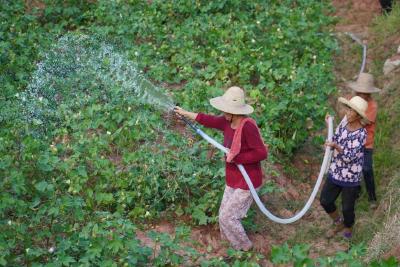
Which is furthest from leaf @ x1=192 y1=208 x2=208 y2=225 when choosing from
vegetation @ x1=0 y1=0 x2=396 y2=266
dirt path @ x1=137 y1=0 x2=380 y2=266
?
dirt path @ x1=137 y1=0 x2=380 y2=266

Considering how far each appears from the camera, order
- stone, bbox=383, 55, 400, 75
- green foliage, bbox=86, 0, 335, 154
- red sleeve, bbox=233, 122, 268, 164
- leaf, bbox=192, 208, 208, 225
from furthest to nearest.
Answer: stone, bbox=383, 55, 400, 75 < green foliage, bbox=86, 0, 335, 154 < leaf, bbox=192, 208, 208, 225 < red sleeve, bbox=233, 122, 268, 164

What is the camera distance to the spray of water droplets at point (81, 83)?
651cm

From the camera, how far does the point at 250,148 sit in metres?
4.95

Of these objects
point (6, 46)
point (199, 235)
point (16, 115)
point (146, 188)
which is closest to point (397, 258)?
point (199, 235)

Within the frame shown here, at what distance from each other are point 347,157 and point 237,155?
1036 mm

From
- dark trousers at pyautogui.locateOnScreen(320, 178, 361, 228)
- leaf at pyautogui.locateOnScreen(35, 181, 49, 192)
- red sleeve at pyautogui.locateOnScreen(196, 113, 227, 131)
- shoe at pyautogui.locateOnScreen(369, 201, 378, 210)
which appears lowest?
shoe at pyautogui.locateOnScreen(369, 201, 378, 210)

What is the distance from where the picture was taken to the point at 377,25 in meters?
8.96

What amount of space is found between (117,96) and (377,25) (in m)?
4.23

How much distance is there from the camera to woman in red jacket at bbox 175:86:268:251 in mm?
4934

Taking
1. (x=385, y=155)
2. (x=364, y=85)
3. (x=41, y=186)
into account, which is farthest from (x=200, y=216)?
(x=385, y=155)

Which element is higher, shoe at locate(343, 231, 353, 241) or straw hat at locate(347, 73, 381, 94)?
straw hat at locate(347, 73, 381, 94)

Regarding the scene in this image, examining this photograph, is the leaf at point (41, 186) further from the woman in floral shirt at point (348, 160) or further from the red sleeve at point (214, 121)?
the woman in floral shirt at point (348, 160)

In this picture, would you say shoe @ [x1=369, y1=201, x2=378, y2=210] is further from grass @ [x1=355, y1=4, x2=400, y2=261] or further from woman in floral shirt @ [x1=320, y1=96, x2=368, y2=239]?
woman in floral shirt @ [x1=320, y1=96, x2=368, y2=239]

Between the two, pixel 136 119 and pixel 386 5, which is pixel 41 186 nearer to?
pixel 136 119
